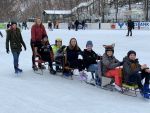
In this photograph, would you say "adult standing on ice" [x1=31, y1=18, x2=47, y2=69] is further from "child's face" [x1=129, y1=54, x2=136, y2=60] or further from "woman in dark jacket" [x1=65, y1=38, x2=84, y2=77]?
"child's face" [x1=129, y1=54, x2=136, y2=60]

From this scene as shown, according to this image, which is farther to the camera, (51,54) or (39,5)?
(39,5)

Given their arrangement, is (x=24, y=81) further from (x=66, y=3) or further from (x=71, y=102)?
(x=66, y=3)

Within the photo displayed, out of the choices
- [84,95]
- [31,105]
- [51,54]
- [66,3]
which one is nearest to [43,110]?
[31,105]

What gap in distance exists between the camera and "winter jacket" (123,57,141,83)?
25.1ft

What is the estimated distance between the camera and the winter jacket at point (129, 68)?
7.65m

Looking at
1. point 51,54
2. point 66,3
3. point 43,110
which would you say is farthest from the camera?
point 66,3

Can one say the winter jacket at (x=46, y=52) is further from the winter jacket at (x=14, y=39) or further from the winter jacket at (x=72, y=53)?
the winter jacket at (x=72, y=53)

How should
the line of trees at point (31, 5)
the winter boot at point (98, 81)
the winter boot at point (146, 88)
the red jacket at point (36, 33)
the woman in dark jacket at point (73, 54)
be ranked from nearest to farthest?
the winter boot at point (146, 88) < the winter boot at point (98, 81) < the woman in dark jacket at point (73, 54) < the red jacket at point (36, 33) < the line of trees at point (31, 5)

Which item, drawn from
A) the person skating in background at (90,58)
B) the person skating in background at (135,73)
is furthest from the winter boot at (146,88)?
the person skating in background at (90,58)

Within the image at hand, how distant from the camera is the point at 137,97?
7.77 m

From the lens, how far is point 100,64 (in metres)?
8.48

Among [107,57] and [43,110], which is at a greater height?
[107,57]

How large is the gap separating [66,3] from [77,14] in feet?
61.5

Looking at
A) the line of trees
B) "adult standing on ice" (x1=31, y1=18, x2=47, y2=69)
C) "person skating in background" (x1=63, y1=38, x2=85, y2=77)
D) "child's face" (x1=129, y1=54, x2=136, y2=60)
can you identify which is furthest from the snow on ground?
the line of trees
